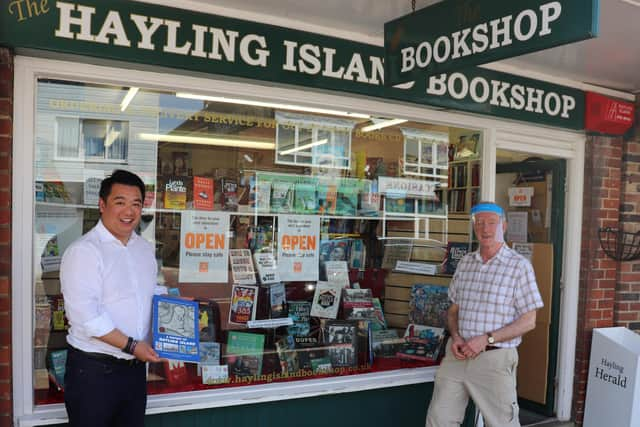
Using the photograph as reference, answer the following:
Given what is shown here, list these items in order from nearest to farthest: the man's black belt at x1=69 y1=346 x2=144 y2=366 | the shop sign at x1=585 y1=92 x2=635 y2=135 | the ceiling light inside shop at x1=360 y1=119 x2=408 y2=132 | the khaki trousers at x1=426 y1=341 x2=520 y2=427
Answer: the man's black belt at x1=69 y1=346 x2=144 y2=366 → the khaki trousers at x1=426 y1=341 x2=520 y2=427 → the ceiling light inside shop at x1=360 y1=119 x2=408 y2=132 → the shop sign at x1=585 y1=92 x2=635 y2=135

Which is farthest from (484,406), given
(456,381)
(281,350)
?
(281,350)

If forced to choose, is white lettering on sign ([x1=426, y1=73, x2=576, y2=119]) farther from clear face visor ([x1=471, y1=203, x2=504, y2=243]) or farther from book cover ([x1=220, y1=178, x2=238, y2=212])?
book cover ([x1=220, y1=178, x2=238, y2=212])

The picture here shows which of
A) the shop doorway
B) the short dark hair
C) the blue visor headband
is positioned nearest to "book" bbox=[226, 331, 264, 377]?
the short dark hair

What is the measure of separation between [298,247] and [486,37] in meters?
2.08

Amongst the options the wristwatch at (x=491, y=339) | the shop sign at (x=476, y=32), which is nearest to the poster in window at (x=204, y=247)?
the shop sign at (x=476, y=32)

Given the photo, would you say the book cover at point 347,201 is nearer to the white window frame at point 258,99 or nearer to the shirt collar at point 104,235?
the white window frame at point 258,99

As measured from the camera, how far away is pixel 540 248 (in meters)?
4.99

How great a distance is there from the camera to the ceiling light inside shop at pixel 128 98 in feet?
10.8

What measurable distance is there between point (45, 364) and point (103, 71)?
5.63 feet

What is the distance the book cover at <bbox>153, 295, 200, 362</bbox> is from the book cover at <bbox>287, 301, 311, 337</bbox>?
4.29 ft

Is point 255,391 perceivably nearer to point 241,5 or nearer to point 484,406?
point 484,406

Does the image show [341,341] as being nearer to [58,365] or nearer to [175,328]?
[175,328]

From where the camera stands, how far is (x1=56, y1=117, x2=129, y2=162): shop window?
317 cm

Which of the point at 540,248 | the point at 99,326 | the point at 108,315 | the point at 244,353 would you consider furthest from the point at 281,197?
the point at 540,248
